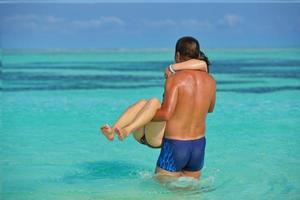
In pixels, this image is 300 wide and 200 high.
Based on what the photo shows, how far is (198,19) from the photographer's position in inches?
595

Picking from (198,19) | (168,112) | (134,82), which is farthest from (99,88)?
(168,112)

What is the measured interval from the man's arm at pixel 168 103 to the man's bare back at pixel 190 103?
0.01 metres

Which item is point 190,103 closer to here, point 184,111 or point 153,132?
point 184,111

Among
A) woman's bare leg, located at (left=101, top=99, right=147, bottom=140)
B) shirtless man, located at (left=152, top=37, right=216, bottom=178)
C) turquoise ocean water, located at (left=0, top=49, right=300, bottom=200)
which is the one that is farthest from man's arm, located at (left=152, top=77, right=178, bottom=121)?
turquoise ocean water, located at (left=0, top=49, right=300, bottom=200)

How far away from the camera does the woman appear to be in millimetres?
3512

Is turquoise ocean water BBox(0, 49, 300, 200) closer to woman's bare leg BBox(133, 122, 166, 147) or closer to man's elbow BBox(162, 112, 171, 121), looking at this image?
woman's bare leg BBox(133, 122, 166, 147)

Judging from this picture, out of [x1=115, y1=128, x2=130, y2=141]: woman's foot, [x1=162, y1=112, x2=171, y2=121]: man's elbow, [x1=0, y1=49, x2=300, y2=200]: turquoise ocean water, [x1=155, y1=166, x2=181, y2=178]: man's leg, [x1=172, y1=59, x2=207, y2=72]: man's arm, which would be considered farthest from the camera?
[x1=0, y1=49, x2=300, y2=200]: turquoise ocean water

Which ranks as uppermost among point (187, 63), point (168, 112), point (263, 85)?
point (187, 63)

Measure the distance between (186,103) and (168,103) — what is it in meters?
0.13

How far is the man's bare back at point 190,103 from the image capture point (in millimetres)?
3680

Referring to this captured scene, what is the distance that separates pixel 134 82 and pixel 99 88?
1070 mm

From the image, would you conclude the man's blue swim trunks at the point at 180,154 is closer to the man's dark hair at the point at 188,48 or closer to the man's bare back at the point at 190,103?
the man's bare back at the point at 190,103

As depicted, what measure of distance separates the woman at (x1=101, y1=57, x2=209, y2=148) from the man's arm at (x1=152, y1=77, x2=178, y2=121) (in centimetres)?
3

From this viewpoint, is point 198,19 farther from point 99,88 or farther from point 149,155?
point 149,155
